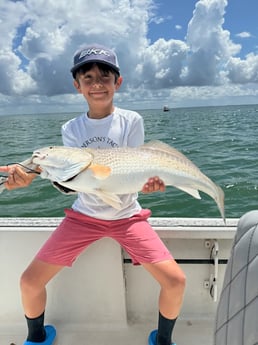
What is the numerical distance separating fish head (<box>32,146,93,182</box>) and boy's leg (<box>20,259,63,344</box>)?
669mm

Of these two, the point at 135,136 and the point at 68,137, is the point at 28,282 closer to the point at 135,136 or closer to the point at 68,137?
the point at 68,137

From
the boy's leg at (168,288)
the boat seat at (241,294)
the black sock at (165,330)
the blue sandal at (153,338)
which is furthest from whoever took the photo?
the blue sandal at (153,338)

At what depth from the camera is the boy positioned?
7.91ft

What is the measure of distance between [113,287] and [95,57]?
1.69 metres

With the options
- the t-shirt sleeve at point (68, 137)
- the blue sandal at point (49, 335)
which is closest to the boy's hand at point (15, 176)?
the t-shirt sleeve at point (68, 137)

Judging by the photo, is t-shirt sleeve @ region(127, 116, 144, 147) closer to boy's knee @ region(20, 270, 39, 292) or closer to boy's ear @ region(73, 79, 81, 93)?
boy's ear @ region(73, 79, 81, 93)

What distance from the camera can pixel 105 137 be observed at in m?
2.63

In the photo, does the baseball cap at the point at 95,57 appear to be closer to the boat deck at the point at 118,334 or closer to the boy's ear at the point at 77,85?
the boy's ear at the point at 77,85

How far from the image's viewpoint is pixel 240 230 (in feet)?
5.21

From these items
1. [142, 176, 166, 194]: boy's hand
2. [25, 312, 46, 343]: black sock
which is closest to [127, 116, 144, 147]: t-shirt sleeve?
[142, 176, 166, 194]: boy's hand

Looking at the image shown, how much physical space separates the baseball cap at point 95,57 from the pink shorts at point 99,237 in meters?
1.02

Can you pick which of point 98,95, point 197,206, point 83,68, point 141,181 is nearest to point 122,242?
point 141,181

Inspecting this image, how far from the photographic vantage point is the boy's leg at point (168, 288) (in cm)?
236

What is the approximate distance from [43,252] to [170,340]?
104 centimetres
